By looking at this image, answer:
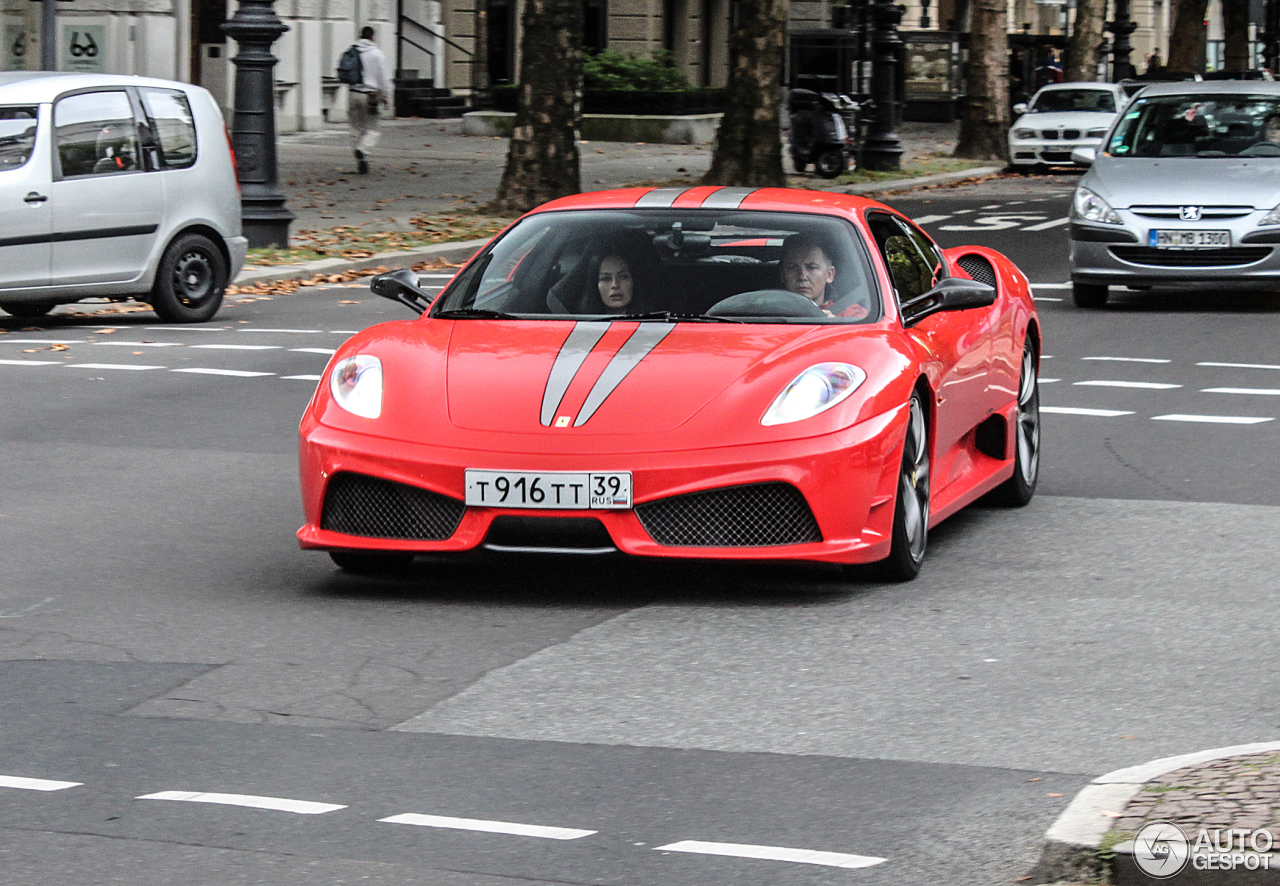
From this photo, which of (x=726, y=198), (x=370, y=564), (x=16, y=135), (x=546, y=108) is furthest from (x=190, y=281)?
(x=370, y=564)

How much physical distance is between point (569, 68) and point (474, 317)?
1701 centimetres

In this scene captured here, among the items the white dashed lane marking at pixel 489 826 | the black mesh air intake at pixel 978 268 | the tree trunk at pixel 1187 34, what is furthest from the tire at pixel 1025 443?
the tree trunk at pixel 1187 34

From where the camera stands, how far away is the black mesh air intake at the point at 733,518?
6.75m

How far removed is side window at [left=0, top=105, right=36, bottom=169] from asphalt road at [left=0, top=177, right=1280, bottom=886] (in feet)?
18.1

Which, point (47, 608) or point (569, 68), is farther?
point (569, 68)

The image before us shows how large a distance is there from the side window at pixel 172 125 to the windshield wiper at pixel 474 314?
8.62 meters

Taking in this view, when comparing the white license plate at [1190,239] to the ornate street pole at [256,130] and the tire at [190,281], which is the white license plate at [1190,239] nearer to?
the tire at [190,281]

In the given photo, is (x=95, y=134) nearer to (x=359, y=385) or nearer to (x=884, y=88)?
(x=359, y=385)

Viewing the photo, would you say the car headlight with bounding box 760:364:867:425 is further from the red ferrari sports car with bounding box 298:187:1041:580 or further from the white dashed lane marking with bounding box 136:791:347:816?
the white dashed lane marking with bounding box 136:791:347:816

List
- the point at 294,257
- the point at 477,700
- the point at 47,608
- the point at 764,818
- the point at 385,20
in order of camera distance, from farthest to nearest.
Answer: the point at 385,20
the point at 294,257
the point at 47,608
the point at 477,700
the point at 764,818

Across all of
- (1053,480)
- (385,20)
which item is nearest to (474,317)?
(1053,480)

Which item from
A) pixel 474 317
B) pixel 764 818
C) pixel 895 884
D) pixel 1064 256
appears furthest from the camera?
pixel 1064 256

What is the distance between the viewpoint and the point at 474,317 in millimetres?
7750

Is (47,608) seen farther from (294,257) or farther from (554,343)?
(294,257)
